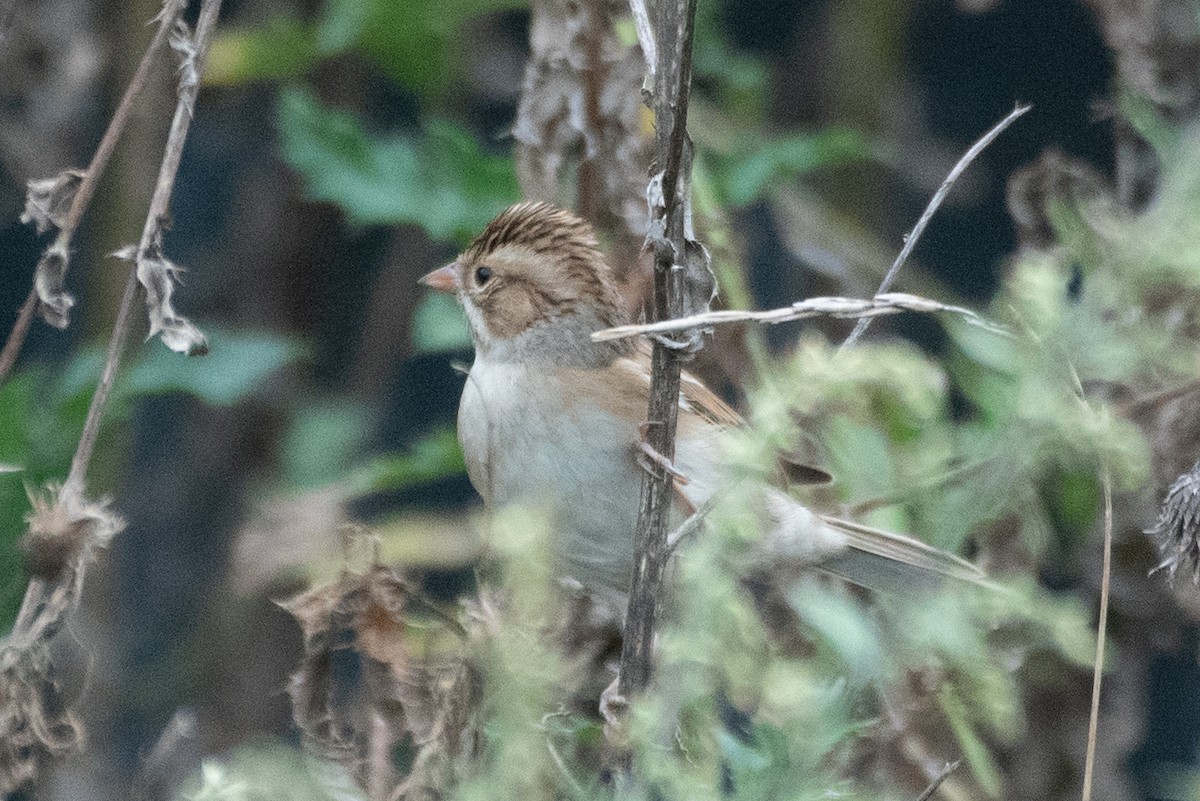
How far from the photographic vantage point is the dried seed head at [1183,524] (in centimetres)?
133

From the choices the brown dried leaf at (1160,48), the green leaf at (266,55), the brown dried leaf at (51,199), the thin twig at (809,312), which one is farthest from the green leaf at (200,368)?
the thin twig at (809,312)

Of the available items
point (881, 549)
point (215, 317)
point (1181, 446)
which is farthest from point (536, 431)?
point (215, 317)

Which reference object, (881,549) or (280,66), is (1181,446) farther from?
(280,66)

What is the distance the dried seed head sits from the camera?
1325 millimetres

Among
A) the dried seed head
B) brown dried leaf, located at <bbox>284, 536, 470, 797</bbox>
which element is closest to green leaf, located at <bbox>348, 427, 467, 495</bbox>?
brown dried leaf, located at <bbox>284, 536, 470, 797</bbox>

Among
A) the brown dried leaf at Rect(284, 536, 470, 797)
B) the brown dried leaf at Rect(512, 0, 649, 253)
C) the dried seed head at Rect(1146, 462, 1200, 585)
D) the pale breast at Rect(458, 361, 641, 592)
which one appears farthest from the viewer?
the brown dried leaf at Rect(512, 0, 649, 253)

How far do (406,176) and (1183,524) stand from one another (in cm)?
154

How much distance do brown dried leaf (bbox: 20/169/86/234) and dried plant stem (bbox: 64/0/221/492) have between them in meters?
0.13

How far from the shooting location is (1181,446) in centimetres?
199

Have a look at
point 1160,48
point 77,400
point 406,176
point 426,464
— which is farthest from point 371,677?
point 1160,48

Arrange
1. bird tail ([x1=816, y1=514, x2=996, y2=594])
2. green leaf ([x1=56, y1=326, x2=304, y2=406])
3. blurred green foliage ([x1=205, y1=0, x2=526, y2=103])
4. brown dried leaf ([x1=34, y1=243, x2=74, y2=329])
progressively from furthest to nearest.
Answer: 1. blurred green foliage ([x1=205, y1=0, x2=526, y2=103])
2. green leaf ([x1=56, y1=326, x2=304, y2=406])
3. bird tail ([x1=816, y1=514, x2=996, y2=594])
4. brown dried leaf ([x1=34, y1=243, x2=74, y2=329])

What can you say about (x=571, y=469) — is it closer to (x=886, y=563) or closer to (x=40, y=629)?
(x=886, y=563)

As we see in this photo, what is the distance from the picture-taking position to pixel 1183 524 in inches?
52.6

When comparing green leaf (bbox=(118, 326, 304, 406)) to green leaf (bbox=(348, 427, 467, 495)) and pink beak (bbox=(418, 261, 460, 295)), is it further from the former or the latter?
pink beak (bbox=(418, 261, 460, 295))
